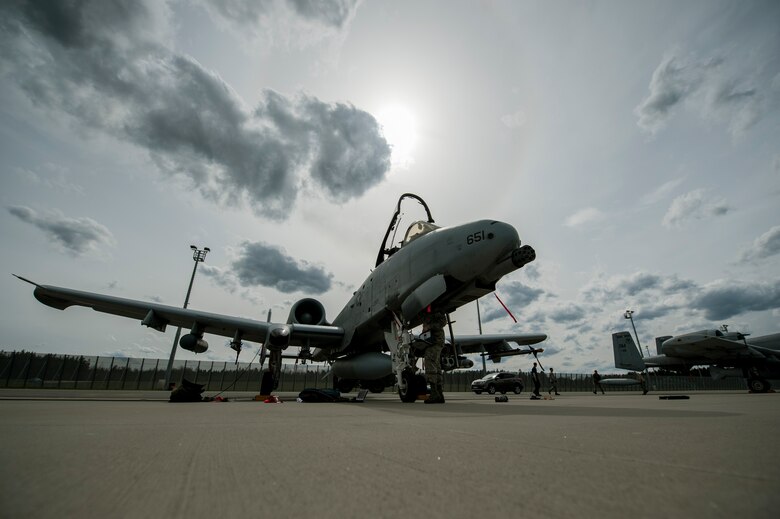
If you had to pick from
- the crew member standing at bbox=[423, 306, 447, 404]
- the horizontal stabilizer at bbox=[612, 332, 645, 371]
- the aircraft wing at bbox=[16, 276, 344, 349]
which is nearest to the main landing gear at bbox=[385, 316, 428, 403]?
the crew member standing at bbox=[423, 306, 447, 404]

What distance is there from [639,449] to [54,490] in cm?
250

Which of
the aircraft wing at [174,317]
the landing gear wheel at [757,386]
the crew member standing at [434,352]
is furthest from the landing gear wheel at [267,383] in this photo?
the landing gear wheel at [757,386]

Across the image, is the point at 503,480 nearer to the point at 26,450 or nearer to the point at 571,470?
the point at 571,470

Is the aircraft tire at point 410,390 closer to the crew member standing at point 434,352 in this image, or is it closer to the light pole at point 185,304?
the crew member standing at point 434,352

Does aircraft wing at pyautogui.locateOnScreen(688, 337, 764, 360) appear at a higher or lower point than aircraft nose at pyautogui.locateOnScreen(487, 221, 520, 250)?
lower

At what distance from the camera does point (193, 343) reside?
37.1 ft

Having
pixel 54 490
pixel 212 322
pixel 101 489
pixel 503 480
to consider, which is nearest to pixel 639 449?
pixel 503 480

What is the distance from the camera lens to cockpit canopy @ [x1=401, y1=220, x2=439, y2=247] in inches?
384

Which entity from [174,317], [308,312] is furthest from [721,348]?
[174,317]

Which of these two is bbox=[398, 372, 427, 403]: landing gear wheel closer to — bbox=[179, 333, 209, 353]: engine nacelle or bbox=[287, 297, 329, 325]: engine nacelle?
bbox=[287, 297, 329, 325]: engine nacelle

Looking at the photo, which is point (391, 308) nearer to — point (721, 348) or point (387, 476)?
point (387, 476)

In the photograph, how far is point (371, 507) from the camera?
3.00 ft

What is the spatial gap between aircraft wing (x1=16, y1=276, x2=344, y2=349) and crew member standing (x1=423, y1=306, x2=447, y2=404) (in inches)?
198

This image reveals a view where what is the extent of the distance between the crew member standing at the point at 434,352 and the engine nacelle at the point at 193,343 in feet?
26.5
